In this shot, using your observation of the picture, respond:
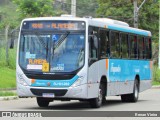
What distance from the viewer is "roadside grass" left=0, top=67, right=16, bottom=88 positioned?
112 ft

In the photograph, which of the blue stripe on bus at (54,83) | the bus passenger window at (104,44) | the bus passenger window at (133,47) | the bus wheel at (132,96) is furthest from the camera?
the bus wheel at (132,96)

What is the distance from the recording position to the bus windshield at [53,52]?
66.5 feet

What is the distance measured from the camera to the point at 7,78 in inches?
1409

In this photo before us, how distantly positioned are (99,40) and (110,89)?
2.25 meters

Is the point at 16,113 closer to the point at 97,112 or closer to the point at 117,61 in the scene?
the point at 97,112

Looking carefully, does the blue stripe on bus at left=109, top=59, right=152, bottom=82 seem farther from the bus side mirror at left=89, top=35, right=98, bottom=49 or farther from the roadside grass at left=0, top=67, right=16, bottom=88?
the roadside grass at left=0, top=67, right=16, bottom=88

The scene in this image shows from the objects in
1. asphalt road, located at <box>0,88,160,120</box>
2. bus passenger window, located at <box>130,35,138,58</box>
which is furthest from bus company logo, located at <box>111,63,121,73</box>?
bus passenger window, located at <box>130,35,138,58</box>

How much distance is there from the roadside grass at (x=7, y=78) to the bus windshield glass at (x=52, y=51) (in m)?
12.9

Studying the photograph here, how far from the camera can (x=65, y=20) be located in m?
20.8

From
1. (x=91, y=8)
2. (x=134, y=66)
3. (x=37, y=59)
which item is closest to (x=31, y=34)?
(x=37, y=59)

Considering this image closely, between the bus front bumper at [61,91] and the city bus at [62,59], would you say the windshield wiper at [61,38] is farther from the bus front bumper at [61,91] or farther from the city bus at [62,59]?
the bus front bumper at [61,91]

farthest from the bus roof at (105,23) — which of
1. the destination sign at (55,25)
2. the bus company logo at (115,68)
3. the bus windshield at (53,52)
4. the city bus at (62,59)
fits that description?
the bus company logo at (115,68)

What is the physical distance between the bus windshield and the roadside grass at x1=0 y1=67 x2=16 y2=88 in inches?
508

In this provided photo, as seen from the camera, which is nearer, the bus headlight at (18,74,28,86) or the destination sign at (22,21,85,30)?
the bus headlight at (18,74,28,86)
